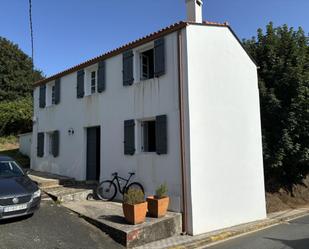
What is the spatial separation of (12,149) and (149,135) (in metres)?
14.4

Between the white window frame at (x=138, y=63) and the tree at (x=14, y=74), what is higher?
the tree at (x=14, y=74)

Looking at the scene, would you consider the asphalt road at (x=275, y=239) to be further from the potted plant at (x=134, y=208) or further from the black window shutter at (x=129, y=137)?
the black window shutter at (x=129, y=137)

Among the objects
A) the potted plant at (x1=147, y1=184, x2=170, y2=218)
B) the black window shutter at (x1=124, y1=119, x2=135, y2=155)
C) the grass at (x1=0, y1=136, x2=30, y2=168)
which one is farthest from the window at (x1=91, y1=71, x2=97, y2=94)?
the grass at (x1=0, y1=136, x2=30, y2=168)

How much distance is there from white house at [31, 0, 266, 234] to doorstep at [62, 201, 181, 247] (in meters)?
0.60

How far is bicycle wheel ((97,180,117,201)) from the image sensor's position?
11375mm

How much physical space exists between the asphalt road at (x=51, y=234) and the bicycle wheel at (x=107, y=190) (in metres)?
2.26

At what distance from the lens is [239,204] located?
35.6ft

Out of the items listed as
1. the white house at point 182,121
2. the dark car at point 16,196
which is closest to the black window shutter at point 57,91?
the white house at point 182,121

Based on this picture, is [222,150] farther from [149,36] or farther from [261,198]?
[149,36]

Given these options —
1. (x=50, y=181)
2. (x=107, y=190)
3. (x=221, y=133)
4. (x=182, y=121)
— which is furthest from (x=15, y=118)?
(x=221, y=133)

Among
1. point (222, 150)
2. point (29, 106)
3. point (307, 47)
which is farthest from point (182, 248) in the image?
point (29, 106)

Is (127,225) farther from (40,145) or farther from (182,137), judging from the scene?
(40,145)

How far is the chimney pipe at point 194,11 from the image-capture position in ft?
37.1

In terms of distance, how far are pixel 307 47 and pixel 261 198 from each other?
8357mm
